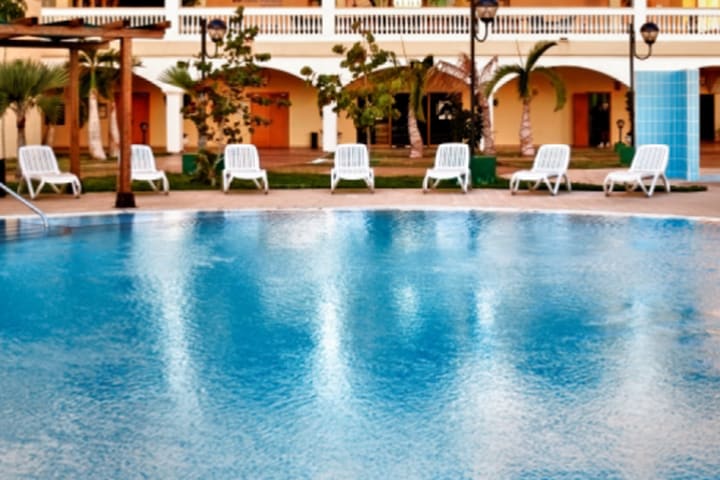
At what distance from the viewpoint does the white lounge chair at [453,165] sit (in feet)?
65.1

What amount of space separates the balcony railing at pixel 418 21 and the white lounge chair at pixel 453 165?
46.2ft

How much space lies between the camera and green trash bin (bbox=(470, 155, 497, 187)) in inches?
841

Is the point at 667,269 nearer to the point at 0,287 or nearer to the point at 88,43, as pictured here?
the point at 0,287

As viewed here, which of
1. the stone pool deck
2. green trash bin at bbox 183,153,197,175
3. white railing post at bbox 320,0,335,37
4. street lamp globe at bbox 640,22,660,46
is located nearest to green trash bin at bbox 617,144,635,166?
street lamp globe at bbox 640,22,660,46

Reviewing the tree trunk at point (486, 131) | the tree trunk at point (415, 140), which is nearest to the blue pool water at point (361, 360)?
the tree trunk at point (486, 131)

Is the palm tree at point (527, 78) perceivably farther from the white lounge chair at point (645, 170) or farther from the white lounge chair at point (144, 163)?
the white lounge chair at point (144, 163)

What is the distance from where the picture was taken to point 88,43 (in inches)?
766

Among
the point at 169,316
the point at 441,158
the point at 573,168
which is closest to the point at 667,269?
the point at 169,316

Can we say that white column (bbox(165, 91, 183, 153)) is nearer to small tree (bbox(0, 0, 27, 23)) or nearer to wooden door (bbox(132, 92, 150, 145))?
wooden door (bbox(132, 92, 150, 145))

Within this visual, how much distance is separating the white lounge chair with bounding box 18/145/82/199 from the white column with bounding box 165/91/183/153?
14.6 metres

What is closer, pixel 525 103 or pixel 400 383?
pixel 400 383

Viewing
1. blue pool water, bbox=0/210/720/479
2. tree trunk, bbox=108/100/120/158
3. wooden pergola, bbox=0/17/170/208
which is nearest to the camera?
blue pool water, bbox=0/210/720/479

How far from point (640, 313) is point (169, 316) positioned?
368 centimetres

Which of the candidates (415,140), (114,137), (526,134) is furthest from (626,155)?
(114,137)
